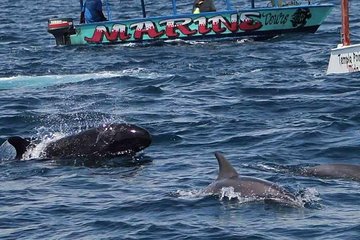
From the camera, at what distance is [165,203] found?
12.7 meters

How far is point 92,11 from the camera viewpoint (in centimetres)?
3275

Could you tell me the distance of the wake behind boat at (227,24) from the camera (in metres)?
31.4

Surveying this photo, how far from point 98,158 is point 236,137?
8.31 ft

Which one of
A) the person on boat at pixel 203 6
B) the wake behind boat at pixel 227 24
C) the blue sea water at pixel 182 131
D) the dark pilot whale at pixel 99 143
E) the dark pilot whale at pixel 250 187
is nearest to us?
the blue sea water at pixel 182 131

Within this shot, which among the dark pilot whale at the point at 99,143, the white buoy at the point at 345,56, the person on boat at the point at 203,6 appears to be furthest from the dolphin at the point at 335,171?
the person on boat at the point at 203,6

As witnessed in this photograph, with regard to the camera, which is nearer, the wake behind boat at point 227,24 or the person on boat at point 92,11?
the wake behind boat at point 227,24

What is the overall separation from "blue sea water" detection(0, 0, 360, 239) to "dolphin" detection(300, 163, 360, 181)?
0.75 feet

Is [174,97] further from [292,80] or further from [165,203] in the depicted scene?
[165,203]

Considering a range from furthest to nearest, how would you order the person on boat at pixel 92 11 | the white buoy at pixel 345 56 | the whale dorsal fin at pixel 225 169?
the person on boat at pixel 92 11 → the white buoy at pixel 345 56 → the whale dorsal fin at pixel 225 169

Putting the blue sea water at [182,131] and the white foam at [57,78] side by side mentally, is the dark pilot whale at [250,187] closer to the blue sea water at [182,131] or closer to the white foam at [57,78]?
the blue sea water at [182,131]

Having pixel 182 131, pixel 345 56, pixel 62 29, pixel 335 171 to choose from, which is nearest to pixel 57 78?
pixel 345 56

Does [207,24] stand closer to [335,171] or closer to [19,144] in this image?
[19,144]

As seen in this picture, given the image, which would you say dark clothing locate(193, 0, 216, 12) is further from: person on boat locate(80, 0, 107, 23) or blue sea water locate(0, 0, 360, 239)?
person on boat locate(80, 0, 107, 23)

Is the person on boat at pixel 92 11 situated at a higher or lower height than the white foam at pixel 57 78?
higher
